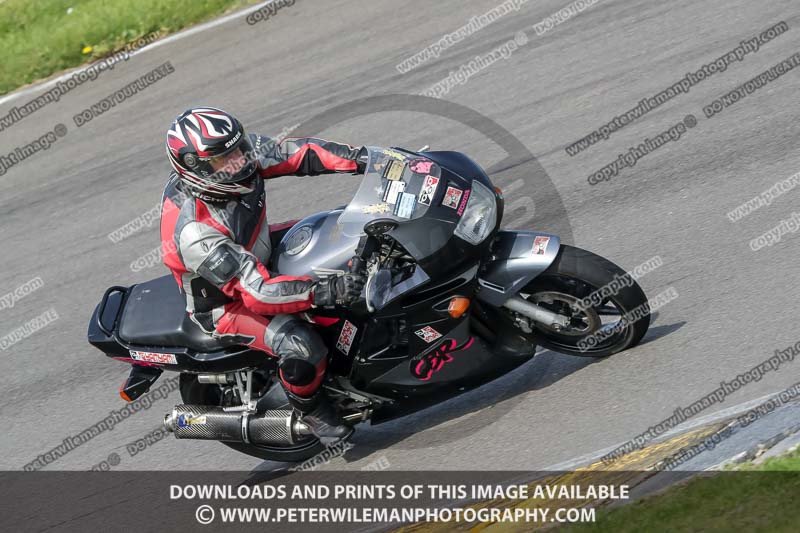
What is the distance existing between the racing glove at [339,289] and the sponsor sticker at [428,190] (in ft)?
1.74

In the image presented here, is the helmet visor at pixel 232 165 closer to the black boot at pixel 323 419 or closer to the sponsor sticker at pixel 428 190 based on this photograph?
the sponsor sticker at pixel 428 190

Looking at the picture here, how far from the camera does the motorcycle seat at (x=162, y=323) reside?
5.65m

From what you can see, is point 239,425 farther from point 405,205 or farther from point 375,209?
point 405,205

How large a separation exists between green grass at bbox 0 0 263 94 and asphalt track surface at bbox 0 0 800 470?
607mm

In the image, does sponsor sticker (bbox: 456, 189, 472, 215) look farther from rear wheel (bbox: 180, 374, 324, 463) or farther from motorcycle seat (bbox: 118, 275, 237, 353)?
rear wheel (bbox: 180, 374, 324, 463)

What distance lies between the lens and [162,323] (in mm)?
5738

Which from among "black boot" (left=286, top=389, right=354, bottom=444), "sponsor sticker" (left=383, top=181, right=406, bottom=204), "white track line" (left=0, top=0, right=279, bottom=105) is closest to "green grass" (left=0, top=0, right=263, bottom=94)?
"white track line" (left=0, top=0, right=279, bottom=105)

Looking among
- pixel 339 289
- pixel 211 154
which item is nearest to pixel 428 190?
pixel 339 289

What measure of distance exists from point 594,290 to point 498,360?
27.8 inches

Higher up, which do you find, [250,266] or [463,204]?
[463,204]

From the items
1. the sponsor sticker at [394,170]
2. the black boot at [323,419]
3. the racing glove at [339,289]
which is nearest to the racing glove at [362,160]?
the sponsor sticker at [394,170]

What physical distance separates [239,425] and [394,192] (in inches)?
76.5

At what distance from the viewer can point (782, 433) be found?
4.55m

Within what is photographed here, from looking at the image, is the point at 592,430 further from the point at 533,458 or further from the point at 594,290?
the point at 594,290
